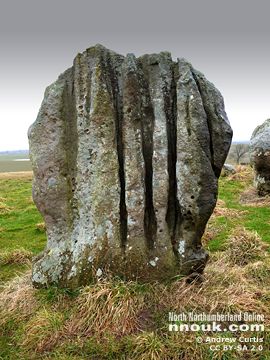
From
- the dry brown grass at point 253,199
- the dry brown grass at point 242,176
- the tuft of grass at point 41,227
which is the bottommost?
the dry brown grass at point 242,176

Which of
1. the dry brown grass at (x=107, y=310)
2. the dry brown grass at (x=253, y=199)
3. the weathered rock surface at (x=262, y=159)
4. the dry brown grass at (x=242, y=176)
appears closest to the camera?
the dry brown grass at (x=107, y=310)

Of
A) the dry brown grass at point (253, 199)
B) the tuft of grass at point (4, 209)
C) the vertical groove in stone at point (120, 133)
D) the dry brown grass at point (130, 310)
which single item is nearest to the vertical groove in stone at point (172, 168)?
the vertical groove in stone at point (120, 133)

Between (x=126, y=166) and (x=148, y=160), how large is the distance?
1.72 feet

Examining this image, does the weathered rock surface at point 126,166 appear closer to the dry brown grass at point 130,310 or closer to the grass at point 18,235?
the dry brown grass at point 130,310

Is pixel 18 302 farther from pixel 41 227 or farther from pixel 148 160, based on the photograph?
pixel 41 227

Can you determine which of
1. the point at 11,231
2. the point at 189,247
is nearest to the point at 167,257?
the point at 189,247

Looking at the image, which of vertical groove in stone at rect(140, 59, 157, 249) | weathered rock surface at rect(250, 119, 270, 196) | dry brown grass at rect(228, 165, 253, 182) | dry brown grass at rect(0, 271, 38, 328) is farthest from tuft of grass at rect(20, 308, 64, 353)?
dry brown grass at rect(228, 165, 253, 182)

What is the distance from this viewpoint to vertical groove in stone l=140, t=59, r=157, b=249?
770cm

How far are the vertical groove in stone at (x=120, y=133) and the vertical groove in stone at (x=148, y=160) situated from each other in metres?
0.42

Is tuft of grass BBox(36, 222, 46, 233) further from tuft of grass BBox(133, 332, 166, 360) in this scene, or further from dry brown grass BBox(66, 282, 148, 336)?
tuft of grass BBox(133, 332, 166, 360)

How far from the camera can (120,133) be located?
7.89m

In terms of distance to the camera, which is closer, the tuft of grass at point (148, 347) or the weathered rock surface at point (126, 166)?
the tuft of grass at point (148, 347)

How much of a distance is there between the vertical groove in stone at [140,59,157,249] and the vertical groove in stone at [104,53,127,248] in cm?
42

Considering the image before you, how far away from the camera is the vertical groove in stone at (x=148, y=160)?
25.2 ft
